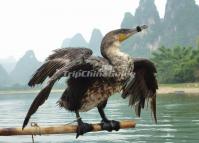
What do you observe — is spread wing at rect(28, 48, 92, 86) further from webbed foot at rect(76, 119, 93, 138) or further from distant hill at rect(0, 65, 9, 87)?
distant hill at rect(0, 65, 9, 87)

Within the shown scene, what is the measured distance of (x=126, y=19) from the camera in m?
148

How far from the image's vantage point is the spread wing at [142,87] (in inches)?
183

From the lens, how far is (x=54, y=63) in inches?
158

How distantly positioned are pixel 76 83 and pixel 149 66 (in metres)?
0.88

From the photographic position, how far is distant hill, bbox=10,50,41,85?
555 feet

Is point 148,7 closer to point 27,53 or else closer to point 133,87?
point 27,53

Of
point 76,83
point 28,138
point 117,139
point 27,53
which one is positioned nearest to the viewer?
point 76,83

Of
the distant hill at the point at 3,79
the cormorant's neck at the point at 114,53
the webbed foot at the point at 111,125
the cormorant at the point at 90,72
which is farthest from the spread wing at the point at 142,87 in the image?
the distant hill at the point at 3,79

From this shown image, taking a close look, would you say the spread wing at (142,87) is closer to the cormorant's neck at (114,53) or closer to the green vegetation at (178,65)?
the cormorant's neck at (114,53)

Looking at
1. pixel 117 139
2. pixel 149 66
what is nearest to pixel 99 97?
pixel 149 66

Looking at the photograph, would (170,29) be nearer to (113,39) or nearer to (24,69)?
(24,69)

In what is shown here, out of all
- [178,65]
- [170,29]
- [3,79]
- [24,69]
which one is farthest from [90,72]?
[24,69]

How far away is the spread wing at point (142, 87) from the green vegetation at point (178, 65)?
51546 mm

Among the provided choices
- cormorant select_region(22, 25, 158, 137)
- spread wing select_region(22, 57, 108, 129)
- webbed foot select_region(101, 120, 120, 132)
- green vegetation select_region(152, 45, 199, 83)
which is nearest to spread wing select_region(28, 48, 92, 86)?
cormorant select_region(22, 25, 158, 137)
